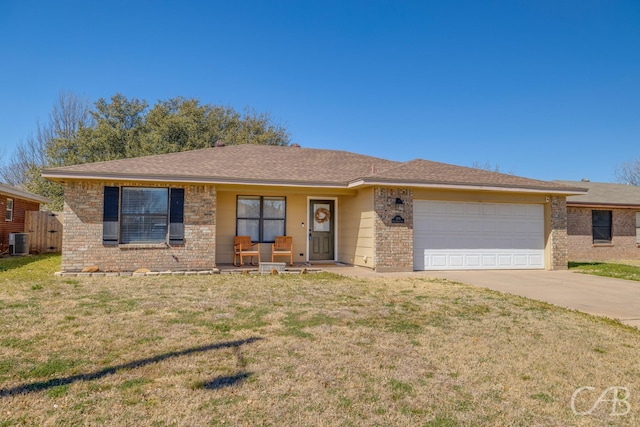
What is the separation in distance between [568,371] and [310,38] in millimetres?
15054

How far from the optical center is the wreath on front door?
1300cm

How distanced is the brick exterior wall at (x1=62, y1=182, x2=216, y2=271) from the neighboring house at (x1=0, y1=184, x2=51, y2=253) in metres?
6.17

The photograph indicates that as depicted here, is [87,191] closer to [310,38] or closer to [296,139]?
[310,38]

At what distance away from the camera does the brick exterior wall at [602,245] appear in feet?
54.4

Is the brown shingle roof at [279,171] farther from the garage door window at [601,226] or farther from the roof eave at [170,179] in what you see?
the garage door window at [601,226]

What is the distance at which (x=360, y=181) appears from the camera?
35.1ft

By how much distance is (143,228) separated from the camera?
10422 mm

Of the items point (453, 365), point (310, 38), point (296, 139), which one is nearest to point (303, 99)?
point (310, 38)

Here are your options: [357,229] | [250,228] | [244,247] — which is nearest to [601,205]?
[357,229]

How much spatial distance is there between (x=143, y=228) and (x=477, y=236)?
9.34 metres

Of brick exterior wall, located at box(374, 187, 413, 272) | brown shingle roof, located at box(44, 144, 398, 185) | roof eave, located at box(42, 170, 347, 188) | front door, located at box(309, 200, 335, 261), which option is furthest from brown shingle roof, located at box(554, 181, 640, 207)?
roof eave, located at box(42, 170, 347, 188)

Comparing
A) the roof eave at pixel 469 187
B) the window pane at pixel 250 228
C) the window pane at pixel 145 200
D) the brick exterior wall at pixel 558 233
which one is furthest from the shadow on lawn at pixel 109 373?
the brick exterior wall at pixel 558 233

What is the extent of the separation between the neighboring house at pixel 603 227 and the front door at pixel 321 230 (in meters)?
10.1

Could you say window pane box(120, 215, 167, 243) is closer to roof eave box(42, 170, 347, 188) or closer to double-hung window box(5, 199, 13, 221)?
roof eave box(42, 170, 347, 188)
